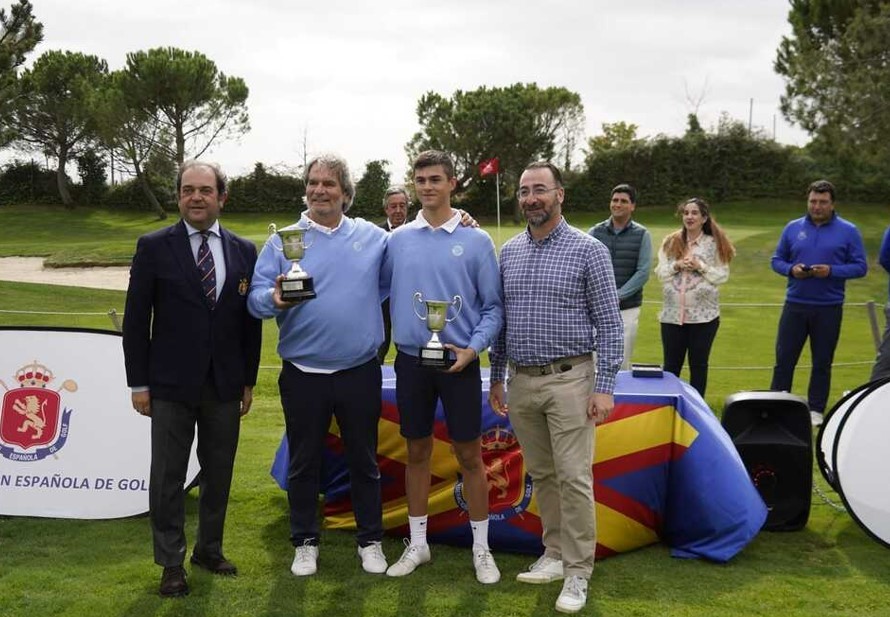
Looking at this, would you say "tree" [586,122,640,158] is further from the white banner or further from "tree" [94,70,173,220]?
the white banner

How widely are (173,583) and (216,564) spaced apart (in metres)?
0.29

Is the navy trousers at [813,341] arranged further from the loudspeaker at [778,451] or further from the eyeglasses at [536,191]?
the eyeglasses at [536,191]

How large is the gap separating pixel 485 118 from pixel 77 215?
69.5 feet

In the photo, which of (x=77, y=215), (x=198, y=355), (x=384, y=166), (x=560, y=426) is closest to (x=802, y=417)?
(x=560, y=426)

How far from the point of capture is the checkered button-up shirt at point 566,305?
354 cm

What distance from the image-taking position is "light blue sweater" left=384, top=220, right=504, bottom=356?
3.66 metres

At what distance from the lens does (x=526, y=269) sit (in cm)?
364

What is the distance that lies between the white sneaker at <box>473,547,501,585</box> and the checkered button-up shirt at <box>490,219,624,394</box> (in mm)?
918

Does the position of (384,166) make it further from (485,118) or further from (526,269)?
(526,269)

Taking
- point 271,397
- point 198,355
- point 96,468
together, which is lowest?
point 271,397

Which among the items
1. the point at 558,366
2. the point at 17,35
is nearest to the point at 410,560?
the point at 558,366

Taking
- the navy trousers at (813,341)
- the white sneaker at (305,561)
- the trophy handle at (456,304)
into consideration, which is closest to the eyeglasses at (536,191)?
the trophy handle at (456,304)

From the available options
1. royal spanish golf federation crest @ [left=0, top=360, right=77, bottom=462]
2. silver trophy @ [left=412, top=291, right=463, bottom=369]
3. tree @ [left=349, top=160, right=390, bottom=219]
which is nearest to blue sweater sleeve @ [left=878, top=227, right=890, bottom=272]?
silver trophy @ [left=412, top=291, right=463, bottom=369]

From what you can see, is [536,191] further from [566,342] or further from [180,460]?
[180,460]
